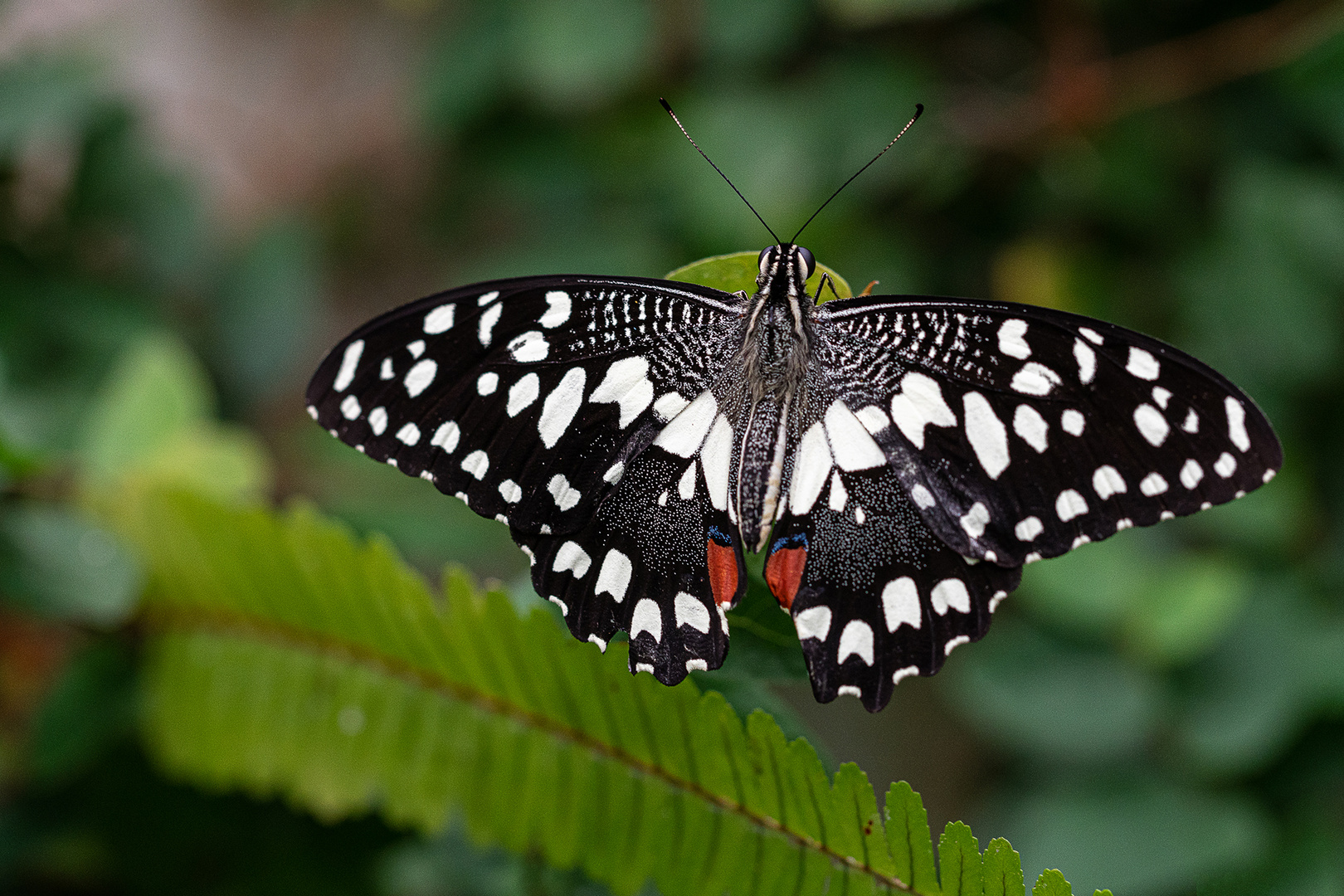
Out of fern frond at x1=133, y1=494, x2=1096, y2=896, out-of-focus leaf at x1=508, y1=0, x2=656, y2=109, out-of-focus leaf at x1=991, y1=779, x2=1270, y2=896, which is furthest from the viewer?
out-of-focus leaf at x1=508, y1=0, x2=656, y2=109

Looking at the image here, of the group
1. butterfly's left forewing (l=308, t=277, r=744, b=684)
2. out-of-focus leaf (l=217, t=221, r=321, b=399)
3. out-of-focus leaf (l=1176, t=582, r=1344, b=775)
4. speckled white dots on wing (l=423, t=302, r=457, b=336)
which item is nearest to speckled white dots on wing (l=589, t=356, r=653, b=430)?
butterfly's left forewing (l=308, t=277, r=744, b=684)

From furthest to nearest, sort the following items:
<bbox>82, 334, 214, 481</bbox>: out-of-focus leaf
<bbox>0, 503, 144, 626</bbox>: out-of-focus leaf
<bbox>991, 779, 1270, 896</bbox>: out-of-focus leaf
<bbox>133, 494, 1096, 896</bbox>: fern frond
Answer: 1. <bbox>991, 779, 1270, 896</bbox>: out-of-focus leaf
2. <bbox>82, 334, 214, 481</bbox>: out-of-focus leaf
3. <bbox>0, 503, 144, 626</bbox>: out-of-focus leaf
4. <bbox>133, 494, 1096, 896</bbox>: fern frond

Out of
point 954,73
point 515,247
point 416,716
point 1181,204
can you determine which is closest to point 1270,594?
point 1181,204

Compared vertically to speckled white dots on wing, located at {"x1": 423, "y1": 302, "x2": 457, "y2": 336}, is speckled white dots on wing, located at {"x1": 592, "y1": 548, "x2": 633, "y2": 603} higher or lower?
lower

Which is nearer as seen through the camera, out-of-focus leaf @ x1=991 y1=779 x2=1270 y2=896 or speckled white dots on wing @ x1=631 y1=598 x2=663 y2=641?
speckled white dots on wing @ x1=631 y1=598 x2=663 y2=641

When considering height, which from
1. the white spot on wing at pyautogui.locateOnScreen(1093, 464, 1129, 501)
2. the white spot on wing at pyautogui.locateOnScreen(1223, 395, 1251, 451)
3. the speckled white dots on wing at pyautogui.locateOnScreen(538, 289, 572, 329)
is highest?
the white spot on wing at pyautogui.locateOnScreen(1223, 395, 1251, 451)

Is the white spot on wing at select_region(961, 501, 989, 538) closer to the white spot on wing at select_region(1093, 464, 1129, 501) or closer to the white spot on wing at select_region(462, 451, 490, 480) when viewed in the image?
the white spot on wing at select_region(1093, 464, 1129, 501)

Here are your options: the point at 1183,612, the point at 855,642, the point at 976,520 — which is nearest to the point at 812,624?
the point at 855,642

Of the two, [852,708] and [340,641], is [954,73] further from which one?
[340,641]
